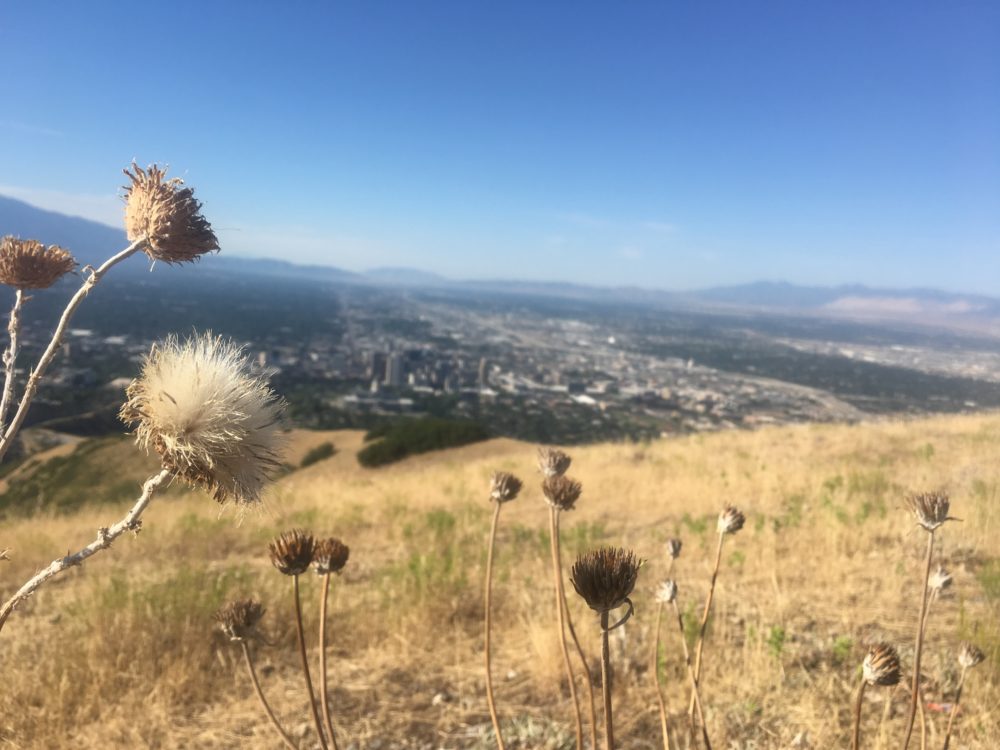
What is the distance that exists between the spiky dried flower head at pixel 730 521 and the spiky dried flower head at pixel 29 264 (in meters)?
2.38

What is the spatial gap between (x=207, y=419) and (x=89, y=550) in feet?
1.26

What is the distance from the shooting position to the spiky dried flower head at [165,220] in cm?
138

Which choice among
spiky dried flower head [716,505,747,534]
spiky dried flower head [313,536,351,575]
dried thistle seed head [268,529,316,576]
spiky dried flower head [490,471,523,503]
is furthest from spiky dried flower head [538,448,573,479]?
dried thistle seed head [268,529,316,576]

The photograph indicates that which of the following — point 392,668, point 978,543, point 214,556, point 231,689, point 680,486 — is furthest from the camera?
point 680,486

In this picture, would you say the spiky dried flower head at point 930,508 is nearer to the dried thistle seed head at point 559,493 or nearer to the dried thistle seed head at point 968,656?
the dried thistle seed head at point 968,656

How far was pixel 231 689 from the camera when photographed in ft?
12.1

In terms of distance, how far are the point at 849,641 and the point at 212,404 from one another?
3802mm

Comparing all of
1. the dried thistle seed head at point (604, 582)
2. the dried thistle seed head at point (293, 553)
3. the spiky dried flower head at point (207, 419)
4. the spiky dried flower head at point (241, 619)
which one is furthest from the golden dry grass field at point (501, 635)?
the dried thistle seed head at point (604, 582)

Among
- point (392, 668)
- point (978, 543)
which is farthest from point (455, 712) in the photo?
point (978, 543)

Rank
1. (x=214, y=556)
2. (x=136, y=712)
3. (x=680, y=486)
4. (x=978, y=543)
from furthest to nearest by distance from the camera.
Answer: (x=680, y=486) < (x=214, y=556) < (x=978, y=543) < (x=136, y=712)

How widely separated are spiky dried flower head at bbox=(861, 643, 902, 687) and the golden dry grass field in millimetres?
1157

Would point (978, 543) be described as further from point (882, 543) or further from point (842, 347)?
point (842, 347)

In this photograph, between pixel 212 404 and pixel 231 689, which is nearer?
pixel 212 404

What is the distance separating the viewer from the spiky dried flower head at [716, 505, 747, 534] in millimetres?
2419
